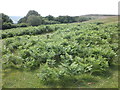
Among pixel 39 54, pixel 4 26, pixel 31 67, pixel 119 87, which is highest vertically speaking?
pixel 4 26

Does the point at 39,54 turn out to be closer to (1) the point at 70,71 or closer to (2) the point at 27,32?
(1) the point at 70,71

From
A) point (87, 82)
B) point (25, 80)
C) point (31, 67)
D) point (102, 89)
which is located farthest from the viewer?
point (31, 67)

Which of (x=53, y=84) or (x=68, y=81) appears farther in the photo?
(x=68, y=81)

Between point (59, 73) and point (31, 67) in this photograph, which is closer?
point (59, 73)

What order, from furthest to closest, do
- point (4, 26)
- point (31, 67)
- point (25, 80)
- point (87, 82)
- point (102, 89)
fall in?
point (4, 26) → point (31, 67) → point (25, 80) → point (87, 82) → point (102, 89)

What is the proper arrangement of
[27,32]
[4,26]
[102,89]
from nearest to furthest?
[102,89]
[27,32]
[4,26]

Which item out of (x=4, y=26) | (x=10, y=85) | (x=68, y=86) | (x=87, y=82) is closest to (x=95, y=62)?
(x=87, y=82)

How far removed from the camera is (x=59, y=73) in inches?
233

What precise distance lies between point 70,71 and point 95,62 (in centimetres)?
164

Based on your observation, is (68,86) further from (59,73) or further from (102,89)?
(102,89)

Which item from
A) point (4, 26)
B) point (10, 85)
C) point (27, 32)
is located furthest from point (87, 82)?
point (4, 26)

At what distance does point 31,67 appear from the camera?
7.95m

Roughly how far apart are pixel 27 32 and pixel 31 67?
1676 centimetres

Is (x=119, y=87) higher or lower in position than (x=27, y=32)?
lower
